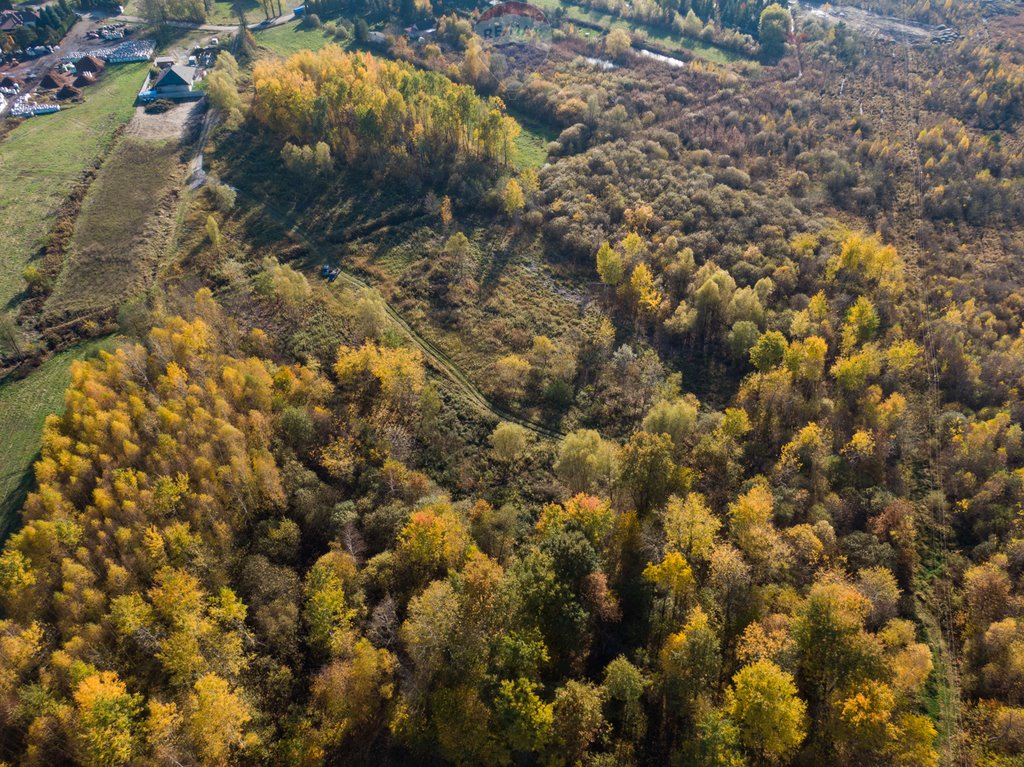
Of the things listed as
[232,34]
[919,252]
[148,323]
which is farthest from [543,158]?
[232,34]

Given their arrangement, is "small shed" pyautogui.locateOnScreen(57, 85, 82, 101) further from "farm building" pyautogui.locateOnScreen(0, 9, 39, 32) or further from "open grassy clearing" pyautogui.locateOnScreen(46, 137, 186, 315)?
"farm building" pyautogui.locateOnScreen(0, 9, 39, 32)

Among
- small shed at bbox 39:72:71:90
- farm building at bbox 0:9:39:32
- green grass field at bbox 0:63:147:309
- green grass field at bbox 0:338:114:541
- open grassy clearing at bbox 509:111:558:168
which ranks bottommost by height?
green grass field at bbox 0:338:114:541

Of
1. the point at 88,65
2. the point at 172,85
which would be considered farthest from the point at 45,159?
the point at 88,65

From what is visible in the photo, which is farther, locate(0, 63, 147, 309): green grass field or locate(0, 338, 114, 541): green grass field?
locate(0, 63, 147, 309): green grass field

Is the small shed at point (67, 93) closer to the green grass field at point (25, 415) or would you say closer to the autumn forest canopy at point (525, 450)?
the autumn forest canopy at point (525, 450)

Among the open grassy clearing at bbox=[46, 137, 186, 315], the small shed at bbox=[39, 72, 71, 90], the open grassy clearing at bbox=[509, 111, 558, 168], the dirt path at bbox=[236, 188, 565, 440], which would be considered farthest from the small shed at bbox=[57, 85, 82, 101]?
the open grassy clearing at bbox=[509, 111, 558, 168]

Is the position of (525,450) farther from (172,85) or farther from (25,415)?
(172,85)

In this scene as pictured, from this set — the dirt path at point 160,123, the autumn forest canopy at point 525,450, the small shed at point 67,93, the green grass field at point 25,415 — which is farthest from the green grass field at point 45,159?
the green grass field at point 25,415
